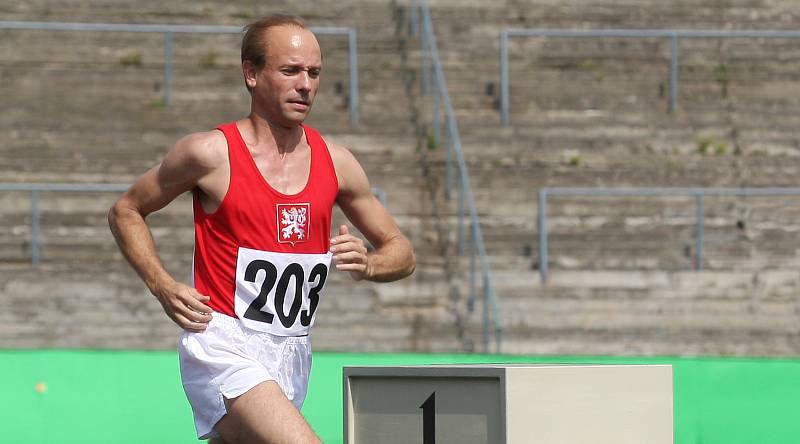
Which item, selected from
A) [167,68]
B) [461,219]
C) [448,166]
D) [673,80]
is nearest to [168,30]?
[167,68]

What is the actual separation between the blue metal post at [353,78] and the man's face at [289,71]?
9.16 metres

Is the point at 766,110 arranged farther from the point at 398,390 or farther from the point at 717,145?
the point at 398,390

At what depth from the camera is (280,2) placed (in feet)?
49.9

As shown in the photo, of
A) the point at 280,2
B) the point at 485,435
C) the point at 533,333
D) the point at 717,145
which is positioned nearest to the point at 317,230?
the point at 485,435

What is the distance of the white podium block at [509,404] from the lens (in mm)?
3699

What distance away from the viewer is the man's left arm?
4.44m

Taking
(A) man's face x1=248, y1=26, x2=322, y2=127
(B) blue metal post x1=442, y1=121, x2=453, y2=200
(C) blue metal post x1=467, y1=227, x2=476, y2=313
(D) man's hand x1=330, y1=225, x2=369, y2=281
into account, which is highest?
(B) blue metal post x1=442, y1=121, x2=453, y2=200

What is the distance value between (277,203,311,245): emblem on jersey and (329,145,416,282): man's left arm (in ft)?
0.38

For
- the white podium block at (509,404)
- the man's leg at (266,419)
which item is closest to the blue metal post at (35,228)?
the man's leg at (266,419)

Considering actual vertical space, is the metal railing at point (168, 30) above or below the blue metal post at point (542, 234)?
above

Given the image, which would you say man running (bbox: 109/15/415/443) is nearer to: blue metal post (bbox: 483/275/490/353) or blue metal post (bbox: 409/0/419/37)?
blue metal post (bbox: 483/275/490/353)

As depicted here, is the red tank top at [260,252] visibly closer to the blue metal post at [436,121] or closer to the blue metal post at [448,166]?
the blue metal post at [448,166]

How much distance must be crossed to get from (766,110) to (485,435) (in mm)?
11205

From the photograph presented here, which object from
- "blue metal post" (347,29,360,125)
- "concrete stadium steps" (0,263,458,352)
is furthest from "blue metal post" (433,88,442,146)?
"concrete stadium steps" (0,263,458,352)
